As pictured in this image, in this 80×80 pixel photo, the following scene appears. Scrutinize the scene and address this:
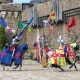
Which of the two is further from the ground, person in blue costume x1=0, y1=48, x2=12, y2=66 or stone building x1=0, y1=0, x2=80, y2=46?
stone building x1=0, y1=0, x2=80, y2=46

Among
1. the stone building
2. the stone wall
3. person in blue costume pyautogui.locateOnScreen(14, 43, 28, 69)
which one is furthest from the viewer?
the stone building

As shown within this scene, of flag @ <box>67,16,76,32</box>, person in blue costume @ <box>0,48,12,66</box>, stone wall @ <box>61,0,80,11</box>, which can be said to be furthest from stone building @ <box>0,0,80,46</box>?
person in blue costume @ <box>0,48,12,66</box>

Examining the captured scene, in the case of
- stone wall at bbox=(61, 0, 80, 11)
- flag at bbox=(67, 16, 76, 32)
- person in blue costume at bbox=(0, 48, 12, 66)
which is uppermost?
stone wall at bbox=(61, 0, 80, 11)

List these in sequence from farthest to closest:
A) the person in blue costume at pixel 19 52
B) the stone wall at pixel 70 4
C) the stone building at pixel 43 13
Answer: the stone building at pixel 43 13
the stone wall at pixel 70 4
the person in blue costume at pixel 19 52

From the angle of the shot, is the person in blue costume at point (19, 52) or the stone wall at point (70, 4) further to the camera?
the stone wall at point (70, 4)

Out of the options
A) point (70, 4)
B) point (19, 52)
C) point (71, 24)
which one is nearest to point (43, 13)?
point (70, 4)

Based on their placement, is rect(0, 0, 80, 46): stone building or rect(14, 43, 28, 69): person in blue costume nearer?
rect(14, 43, 28, 69): person in blue costume

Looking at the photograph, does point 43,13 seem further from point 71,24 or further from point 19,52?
point 19,52

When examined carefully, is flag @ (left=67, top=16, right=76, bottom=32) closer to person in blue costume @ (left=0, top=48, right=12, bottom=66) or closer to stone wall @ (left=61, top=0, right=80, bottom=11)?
stone wall @ (left=61, top=0, right=80, bottom=11)

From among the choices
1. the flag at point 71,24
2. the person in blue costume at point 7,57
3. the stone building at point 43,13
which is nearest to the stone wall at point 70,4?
→ the stone building at point 43,13

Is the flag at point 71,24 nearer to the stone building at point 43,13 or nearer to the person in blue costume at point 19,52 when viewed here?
the stone building at point 43,13

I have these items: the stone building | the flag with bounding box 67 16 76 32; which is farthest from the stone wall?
the flag with bounding box 67 16 76 32

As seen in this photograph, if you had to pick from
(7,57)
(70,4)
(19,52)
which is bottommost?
(7,57)

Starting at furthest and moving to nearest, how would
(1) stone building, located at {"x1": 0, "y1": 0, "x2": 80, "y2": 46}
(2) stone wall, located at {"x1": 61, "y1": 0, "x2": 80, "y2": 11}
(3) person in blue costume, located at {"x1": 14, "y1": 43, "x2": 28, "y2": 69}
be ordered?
(1) stone building, located at {"x1": 0, "y1": 0, "x2": 80, "y2": 46}, (2) stone wall, located at {"x1": 61, "y1": 0, "x2": 80, "y2": 11}, (3) person in blue costume, located at {"x1": 14, "y1": 43, "x2": 28, "y2": 69}
